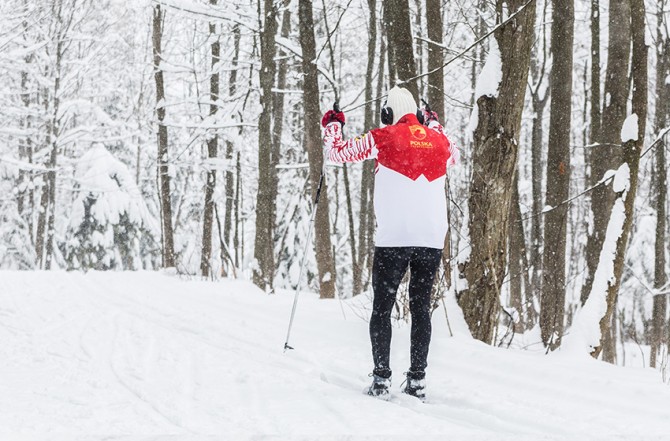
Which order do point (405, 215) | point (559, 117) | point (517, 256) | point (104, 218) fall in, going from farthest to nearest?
point (104, 218), point (517, 256), point (559, 117), point (405, 215)

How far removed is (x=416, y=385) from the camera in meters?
4.44

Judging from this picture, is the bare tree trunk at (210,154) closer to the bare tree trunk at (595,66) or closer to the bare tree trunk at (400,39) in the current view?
the bare tree trunk at (595,66)

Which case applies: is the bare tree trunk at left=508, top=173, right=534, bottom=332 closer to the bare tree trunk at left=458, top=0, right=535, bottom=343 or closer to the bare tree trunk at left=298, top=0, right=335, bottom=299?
the bare tree trunk at left=298, top=0, right=335, bottom=299

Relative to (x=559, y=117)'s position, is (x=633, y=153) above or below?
below

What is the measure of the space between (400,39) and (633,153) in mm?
2932

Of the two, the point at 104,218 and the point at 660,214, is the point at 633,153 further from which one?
the point at 104,218

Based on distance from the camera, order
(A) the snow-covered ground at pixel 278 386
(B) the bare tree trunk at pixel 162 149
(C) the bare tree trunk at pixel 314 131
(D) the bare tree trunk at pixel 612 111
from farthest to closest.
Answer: (B) the bare tree trunk at pixel 162 149 < (C) the bare tree trunk at pixel 314 131 < (D) the bare tree trunk at pixel 612 111 < (A) the snow-covered ground at pixel 278 386

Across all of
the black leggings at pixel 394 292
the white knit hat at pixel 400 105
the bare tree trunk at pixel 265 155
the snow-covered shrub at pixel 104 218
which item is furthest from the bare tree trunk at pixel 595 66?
the snow-covered shrub at pixel 104 218

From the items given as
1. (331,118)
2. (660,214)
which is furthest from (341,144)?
(660,214)

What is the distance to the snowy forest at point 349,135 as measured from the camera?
6.07 metres

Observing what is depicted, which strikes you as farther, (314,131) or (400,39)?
(314,131)

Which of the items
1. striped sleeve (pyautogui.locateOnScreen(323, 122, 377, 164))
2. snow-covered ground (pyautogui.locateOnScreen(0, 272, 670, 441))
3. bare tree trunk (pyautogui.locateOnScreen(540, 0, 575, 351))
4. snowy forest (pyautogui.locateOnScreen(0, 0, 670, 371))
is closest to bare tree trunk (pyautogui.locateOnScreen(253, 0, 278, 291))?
snowy forest (pyautogui.locateOnScreen(0, 0, 670, 371))

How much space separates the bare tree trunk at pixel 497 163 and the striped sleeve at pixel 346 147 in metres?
1.64

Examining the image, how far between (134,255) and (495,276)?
23.5 meters
